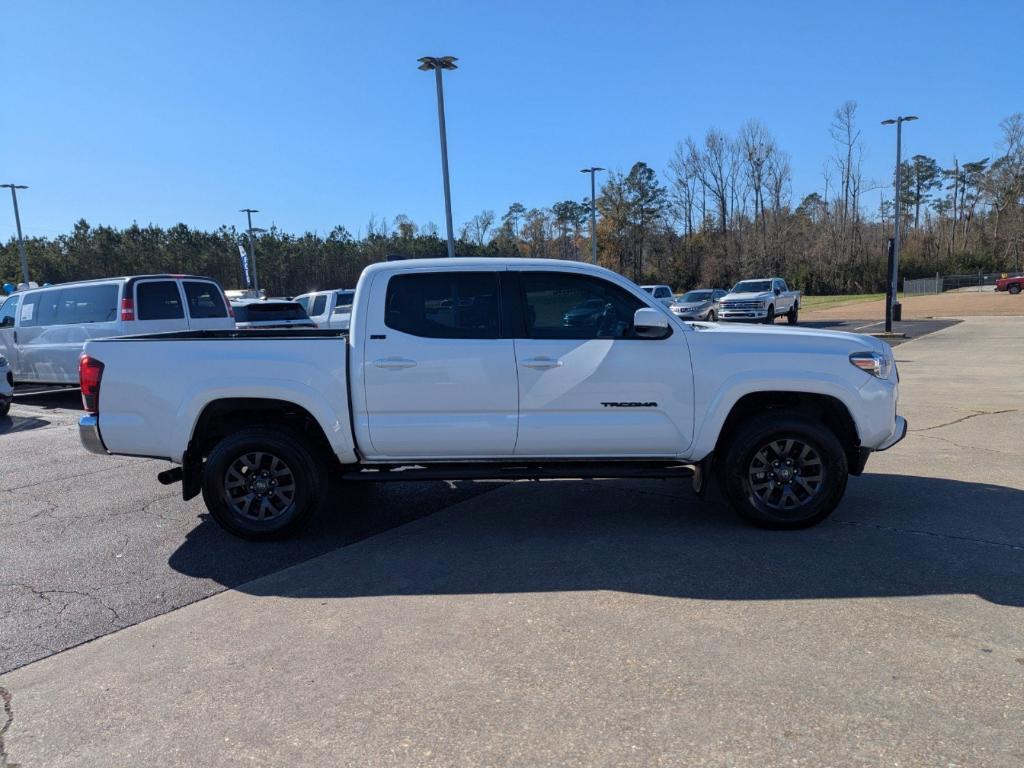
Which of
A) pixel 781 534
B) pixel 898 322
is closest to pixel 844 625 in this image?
pixel 781 534

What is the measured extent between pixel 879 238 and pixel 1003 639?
297 ft

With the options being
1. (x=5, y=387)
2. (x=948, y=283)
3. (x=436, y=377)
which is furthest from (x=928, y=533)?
(x=948, y=283)

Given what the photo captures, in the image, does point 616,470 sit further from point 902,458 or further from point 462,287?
point 902,458

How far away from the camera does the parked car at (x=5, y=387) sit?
1148 cm

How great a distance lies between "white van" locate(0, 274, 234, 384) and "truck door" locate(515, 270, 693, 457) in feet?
28.2

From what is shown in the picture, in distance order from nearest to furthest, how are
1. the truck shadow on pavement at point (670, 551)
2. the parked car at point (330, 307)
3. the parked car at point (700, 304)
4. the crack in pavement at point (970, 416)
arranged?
the truck shadow on pavement at point (670, 551)
the crack in pavement at point (970, 416)
the parked car at point (330, 307)
the parked car at point (700, 304)

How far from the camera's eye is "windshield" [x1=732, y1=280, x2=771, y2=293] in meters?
30.2

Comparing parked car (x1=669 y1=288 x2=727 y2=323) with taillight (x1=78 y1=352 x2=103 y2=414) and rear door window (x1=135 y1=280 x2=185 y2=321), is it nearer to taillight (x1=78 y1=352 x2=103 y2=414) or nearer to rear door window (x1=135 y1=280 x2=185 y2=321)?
rear door window (x1=135 y1=280 x2=185 y2=321)

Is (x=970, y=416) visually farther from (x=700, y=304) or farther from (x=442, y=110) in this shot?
(x=700, y=304)

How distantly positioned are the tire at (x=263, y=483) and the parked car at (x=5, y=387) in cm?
852

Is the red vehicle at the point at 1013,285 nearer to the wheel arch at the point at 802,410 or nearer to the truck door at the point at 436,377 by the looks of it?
the wheel arch at the point at 802,410

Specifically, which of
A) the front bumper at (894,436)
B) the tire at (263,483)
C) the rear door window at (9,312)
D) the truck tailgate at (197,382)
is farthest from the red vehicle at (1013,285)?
the tire at (263,483)

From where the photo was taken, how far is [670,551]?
16.1ft

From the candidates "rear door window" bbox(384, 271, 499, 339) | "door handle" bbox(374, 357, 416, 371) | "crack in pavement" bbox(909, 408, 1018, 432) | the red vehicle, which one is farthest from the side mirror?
the red vehicle
